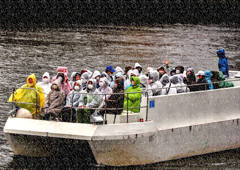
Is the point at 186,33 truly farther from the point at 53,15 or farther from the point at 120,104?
the point at 120,104

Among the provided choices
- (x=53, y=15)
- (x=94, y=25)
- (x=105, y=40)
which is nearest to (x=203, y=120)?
(x=105, y=40)

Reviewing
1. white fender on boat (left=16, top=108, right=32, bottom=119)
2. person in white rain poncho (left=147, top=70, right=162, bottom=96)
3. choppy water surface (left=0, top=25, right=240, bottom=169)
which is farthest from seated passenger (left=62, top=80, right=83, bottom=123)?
choppy water surface (left=0, top=25, right=240, bottom=169)

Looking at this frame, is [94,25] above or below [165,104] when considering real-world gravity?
above

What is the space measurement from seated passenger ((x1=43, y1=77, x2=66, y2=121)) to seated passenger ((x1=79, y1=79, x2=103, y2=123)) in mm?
486

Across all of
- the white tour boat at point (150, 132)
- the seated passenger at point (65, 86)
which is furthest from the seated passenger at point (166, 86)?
the seated passenger at point (65, 86)

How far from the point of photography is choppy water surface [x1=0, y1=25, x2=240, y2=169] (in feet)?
74.3

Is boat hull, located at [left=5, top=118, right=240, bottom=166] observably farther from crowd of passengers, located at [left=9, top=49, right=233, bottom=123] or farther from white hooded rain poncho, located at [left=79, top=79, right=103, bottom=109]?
white hooded rain poncho, located at [left=79, top=79, right=103, bottom=109]

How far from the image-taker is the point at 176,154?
10.3 m

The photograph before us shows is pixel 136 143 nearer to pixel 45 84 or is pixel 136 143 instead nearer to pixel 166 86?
pixel 166 86

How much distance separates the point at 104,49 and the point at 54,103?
63.0 ft

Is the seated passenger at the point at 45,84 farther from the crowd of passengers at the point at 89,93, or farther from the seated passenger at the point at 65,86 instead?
the seated passenger at the point at 65,86

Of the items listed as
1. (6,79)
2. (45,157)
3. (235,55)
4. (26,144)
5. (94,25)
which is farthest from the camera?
(94,25)

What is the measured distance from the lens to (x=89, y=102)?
9.69 metres

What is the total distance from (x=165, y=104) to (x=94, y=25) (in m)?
33.1
